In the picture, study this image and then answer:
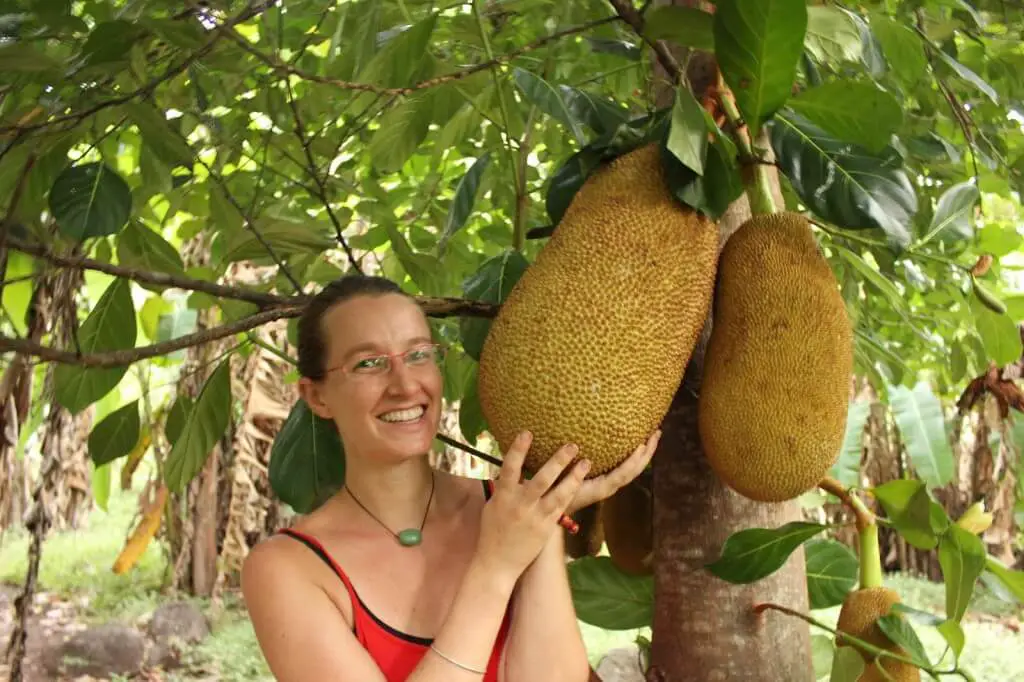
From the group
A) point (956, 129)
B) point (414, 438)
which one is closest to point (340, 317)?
point (414, 438)

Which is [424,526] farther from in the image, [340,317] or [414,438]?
[340,317]

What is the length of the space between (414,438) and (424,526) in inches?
5.5

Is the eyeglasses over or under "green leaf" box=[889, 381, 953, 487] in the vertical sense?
over

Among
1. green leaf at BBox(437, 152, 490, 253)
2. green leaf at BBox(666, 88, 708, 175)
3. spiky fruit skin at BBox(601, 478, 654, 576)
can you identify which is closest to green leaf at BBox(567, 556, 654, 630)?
spiky fruit skin at BBox(601, 478, 654, 576)

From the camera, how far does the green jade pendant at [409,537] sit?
1078 mm

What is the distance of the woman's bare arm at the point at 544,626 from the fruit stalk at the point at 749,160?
410 mm

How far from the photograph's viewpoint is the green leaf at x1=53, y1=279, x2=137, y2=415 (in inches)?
46.4

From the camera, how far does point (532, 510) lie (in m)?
0.86

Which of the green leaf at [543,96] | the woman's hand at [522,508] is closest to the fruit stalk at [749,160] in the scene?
the green leaf at [543,96]

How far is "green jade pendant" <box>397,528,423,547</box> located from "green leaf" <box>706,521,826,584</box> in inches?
13.3

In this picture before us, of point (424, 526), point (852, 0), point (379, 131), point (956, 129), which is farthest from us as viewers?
point (956, 129)

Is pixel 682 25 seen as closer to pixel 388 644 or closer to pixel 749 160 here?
pixel 749 160

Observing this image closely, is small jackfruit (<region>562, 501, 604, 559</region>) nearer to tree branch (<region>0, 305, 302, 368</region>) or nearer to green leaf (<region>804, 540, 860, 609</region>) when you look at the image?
green leaf (<region>804, 540, 860, 609</region>)

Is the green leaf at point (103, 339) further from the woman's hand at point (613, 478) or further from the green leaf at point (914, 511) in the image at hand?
the green leaf at point (914, 511)
